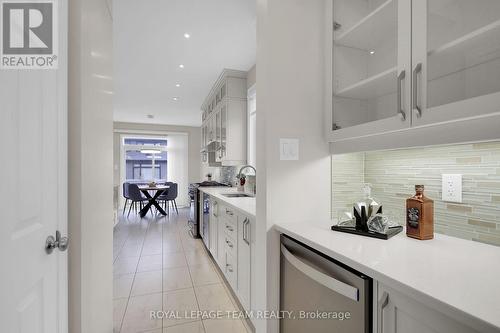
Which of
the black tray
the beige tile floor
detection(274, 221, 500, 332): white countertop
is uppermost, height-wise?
the black tray

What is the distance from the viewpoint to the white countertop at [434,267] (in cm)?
54

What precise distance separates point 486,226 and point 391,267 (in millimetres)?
553

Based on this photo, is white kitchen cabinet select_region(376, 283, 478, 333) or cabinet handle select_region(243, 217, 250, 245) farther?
cabinet handle select_region(243, 217, 250, 245)

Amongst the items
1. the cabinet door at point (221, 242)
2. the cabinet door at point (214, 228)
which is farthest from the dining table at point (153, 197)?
the cabinet door at point (221, 242)

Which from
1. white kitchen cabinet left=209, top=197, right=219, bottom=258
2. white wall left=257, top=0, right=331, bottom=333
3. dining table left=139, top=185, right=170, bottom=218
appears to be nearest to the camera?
white wall left=257, top=0, right=331, bottom=333

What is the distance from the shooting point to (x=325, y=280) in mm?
897

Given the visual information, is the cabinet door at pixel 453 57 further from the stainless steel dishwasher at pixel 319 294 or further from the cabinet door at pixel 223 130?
the cabinet door at pixel 223 130

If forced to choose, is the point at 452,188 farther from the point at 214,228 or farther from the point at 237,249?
the point at 214,228

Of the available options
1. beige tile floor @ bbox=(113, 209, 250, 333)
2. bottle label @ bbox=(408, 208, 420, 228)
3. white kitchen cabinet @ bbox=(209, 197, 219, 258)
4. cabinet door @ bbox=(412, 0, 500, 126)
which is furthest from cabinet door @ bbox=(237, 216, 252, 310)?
cabinet door @ bbox=(412, 0, 500, 126)

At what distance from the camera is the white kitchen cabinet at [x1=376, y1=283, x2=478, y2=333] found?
569 mm

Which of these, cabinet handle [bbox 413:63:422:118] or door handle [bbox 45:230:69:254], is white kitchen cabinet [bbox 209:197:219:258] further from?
cabinet handle [bbox 413:63:422:118]

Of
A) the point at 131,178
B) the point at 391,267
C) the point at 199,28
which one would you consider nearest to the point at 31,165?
the point at 391,267

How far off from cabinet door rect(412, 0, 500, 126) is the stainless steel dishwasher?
649 millimetres

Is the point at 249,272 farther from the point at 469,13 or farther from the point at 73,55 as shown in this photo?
the point at 469,13
